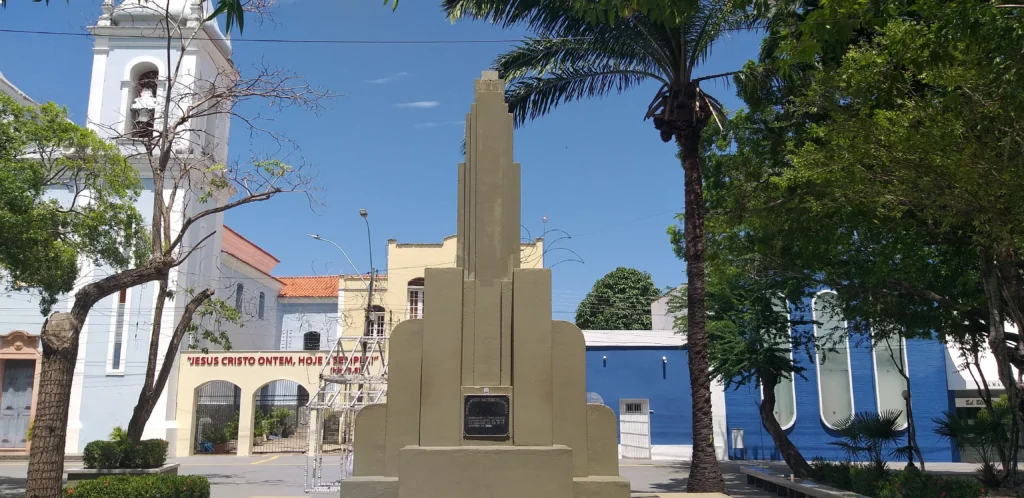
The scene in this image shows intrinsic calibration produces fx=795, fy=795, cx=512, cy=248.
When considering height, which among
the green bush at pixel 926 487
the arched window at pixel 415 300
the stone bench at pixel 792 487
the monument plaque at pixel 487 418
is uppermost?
the arched window at pixel 415 300

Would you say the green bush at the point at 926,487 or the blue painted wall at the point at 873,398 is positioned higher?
the blue painted wall at the point at 873,398

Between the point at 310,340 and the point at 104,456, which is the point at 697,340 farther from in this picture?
the point at 310,340

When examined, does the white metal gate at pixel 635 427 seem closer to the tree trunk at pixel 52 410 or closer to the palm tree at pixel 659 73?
the palm tree at pixel 659 73

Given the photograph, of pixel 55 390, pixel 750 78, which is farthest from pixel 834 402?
pixel 55 390

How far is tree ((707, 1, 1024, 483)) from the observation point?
29.5 ft

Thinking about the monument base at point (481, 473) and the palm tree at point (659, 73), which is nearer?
the monument base at point (481, 473)

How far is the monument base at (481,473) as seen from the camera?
8336mm

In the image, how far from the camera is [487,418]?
8562 millimetres

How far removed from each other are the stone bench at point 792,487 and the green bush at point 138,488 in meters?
11.4

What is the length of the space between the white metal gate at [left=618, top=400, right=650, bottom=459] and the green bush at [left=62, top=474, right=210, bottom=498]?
17733 mm

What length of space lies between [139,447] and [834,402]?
2152 centimetres

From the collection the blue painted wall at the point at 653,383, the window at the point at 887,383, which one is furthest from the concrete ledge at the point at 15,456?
the window at the point at 887,383

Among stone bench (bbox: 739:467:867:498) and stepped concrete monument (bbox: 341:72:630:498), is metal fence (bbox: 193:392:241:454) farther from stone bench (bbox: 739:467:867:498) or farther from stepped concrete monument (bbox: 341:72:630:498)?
stepped concrete monument (bbox: 341:72:630:498)

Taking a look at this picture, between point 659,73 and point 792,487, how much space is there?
9.13 meters
